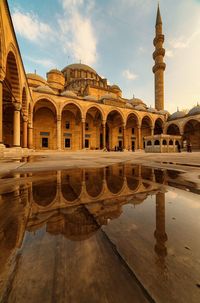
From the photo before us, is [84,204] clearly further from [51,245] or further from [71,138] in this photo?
[71,138]

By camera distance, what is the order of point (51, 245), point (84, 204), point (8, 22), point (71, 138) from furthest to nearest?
point (71, 138)
point (8, 22)
point (84, 204)
point (51, 245)

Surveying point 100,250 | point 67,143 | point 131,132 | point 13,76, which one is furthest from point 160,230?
point 131,132

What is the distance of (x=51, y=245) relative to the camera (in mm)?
1040

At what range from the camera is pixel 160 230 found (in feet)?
4.07

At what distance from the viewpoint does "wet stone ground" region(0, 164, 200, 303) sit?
26.4 inches

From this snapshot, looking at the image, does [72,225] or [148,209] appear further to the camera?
[148,209]

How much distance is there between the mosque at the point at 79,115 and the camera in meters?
17.4

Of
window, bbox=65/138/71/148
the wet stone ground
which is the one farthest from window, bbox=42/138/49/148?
the wet stone ground

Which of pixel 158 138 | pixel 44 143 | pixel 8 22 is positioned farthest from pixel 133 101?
pixel 8 22

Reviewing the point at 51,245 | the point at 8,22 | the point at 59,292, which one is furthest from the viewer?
the point at 8,22

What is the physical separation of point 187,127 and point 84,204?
4079 cm

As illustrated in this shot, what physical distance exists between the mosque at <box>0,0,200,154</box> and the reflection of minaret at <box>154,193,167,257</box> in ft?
41.5

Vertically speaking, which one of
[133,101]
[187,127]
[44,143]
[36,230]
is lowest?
[36,230]

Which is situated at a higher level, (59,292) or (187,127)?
(187,127)
